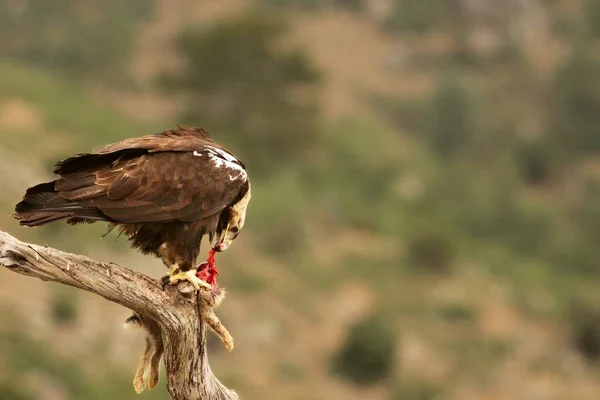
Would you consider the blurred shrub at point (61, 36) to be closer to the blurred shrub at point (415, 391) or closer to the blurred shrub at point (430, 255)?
the blurred shrub at point (430, 255)

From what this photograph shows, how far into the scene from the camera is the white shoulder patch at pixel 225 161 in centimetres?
721

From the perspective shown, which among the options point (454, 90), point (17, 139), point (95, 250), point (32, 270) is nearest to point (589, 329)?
point (95, 250)

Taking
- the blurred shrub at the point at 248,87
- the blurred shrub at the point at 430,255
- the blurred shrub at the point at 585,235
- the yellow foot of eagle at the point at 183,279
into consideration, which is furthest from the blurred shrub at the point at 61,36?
the yellow foot of eagle at the point at 183,279

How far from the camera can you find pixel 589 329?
125 feet

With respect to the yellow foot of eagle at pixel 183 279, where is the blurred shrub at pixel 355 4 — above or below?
above

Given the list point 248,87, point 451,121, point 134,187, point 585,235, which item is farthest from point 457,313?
point 134,187

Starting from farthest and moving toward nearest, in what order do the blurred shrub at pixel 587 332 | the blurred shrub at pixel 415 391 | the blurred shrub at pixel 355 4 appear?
1. the blurred shrub at pixel 355 4
2. the blurred shrub at pixel 587 332
3. the blurred shrub at pixel 415 391

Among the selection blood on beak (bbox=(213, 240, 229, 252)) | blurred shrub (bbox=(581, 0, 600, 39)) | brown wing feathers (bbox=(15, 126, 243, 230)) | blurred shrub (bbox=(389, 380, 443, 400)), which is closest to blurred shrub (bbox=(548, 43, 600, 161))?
blurred shrub (bbox=(581, 0, 600, 39))

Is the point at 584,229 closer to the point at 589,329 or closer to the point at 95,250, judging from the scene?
the point at 589,329

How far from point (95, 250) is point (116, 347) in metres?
4.22

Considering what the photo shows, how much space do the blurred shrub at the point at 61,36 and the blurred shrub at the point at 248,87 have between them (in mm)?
12139

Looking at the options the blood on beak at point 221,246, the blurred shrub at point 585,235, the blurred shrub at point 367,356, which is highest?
the blurred shrub at point 585,235

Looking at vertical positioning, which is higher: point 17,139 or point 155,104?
point 155,104

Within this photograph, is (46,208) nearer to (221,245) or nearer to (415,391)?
(221,245)
